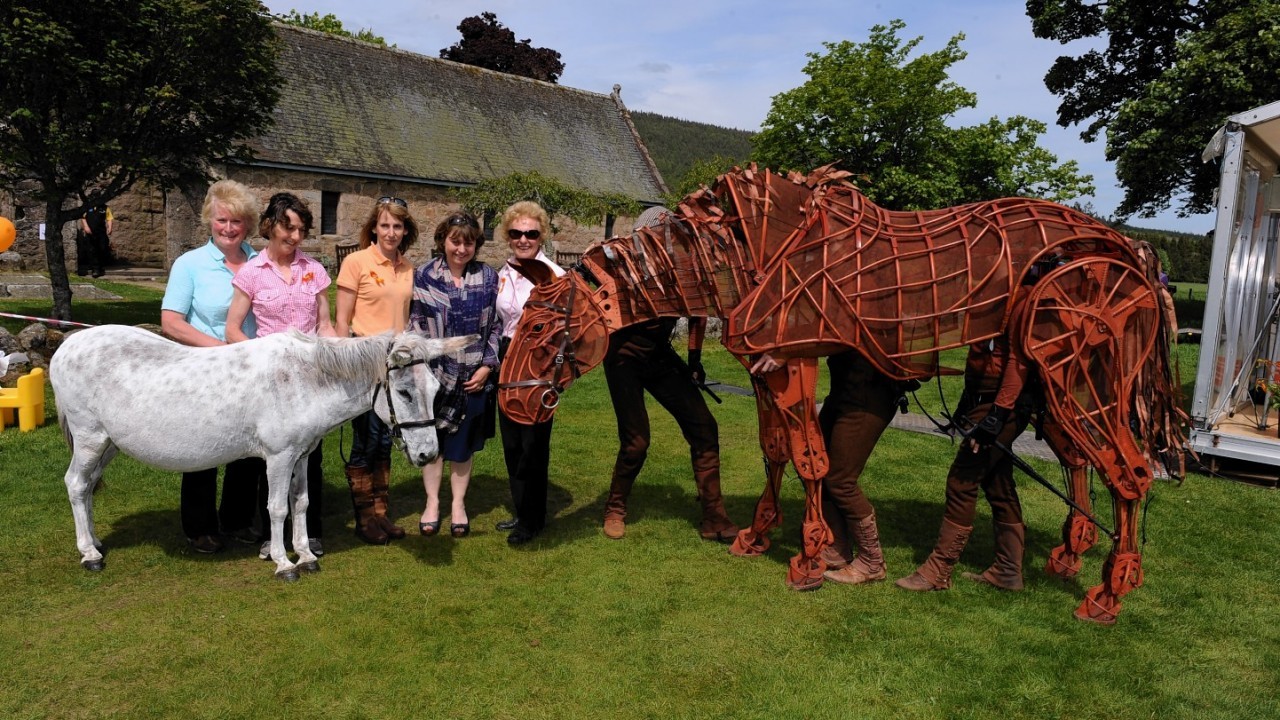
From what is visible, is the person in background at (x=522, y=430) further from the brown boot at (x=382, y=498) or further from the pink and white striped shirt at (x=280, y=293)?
the pink and white striped shirt at (x=280, y=293)

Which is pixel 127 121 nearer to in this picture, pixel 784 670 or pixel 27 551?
pixel 27 551

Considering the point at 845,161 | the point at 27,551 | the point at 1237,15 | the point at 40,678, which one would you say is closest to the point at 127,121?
the point at 27,551

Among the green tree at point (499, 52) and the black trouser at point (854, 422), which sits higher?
the green tree at point (499, 52)

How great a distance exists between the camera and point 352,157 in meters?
24.7

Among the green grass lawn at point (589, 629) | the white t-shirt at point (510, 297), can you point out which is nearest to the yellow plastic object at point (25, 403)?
the green grass lawn at point (589, 629)

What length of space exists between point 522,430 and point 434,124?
25.3 metres

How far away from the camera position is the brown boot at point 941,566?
470 centimetres

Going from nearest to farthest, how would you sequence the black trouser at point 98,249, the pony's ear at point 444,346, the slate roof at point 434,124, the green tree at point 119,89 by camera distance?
the pony's ear at point 444,346 → the green tree at point 119,89 → the black trouser at point 98,249 → the slate roof at point 434,124

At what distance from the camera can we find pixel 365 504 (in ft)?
17.4

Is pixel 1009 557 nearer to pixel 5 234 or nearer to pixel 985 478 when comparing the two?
pixel 985 478

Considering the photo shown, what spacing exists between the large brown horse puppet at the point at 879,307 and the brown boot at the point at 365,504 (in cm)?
137

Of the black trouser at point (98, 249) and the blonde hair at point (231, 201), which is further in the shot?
the black trouser at point (98, 249)

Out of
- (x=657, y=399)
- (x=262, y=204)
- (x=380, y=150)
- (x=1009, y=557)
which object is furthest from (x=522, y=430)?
(x=380, y=150)

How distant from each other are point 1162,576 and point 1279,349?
6.12 m
